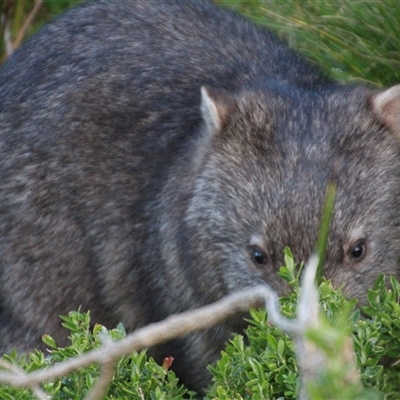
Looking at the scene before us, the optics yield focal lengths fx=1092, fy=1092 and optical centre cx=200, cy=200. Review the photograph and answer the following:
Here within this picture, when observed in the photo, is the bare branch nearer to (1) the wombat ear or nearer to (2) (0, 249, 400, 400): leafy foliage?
(1) the wombat ear

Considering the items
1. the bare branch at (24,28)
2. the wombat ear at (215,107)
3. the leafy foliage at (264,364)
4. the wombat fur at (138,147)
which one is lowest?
the bare branch at (24,28)

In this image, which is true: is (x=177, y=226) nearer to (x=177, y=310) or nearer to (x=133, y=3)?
(x=177, y=310)

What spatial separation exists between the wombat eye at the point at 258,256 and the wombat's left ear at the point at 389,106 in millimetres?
736

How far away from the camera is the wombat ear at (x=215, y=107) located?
160 inches

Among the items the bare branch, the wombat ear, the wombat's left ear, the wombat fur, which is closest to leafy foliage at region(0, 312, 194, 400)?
the wombat fur

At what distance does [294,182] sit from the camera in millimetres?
3729

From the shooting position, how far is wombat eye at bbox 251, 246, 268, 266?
373cm

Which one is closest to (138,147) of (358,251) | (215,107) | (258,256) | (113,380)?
(215,107)

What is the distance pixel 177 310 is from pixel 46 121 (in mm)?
959

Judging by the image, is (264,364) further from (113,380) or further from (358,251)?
(358,251)

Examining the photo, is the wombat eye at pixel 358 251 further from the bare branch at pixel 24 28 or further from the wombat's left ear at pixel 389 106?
the bare branch at pixel 24 28

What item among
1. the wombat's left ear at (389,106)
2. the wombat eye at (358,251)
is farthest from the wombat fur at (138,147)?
the wombat eye at (358,251)

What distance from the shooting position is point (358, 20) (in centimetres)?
529

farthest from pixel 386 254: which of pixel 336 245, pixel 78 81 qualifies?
pixel 78 81
